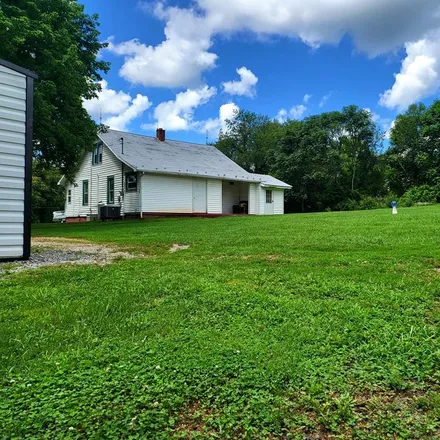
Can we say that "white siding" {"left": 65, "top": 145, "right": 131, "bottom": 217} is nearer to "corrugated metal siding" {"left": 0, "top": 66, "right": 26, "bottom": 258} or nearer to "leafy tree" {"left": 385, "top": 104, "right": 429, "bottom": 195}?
"corrugated metal siding" {"left": 0, "top": 66, "right": 26, "bottom": 258}

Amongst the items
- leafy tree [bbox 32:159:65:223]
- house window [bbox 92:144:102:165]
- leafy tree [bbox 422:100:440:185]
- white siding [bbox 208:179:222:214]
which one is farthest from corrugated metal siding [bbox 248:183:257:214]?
leafy tree [bbox 422:100:440:185]

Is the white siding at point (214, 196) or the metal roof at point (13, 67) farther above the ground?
the metal roof at point (13, 67)

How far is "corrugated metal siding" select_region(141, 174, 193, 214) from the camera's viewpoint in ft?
60.9

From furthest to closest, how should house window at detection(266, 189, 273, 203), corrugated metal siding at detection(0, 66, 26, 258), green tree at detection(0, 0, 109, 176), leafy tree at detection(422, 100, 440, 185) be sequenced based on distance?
leafy tree at detection(422, 100, 440, 185), house window at detection(266, 189, 273, 203), green tree at detection(0, 0, 109, 176), corrugated metal siding at detection(0, 66, 26, 258)

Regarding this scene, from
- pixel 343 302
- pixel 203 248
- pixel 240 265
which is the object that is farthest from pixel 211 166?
pixel 343 302

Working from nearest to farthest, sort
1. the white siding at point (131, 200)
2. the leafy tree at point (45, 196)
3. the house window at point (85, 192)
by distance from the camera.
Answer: the white siding at point (131, 200)
the house window at point (85, 192)
the leafy tree at point (45, 196)

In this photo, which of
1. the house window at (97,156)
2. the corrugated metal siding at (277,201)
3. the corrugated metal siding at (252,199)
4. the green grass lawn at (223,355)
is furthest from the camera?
the corrugated metal siding at (277,201)

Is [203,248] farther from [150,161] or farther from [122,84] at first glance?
[122,84]

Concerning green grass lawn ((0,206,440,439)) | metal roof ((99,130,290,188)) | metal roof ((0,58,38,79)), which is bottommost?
green grass lawn ((0,206,440,439))

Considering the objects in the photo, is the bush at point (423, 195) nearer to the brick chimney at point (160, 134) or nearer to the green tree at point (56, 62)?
the brick chimney at point (160, 134)

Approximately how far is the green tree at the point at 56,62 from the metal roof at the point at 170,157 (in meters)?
3.33

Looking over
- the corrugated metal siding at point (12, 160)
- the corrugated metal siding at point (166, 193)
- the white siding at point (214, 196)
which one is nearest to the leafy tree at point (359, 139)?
the white siding at point (214, 196)

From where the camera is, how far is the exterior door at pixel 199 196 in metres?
20.7

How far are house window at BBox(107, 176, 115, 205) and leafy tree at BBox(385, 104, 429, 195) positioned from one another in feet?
91.2
